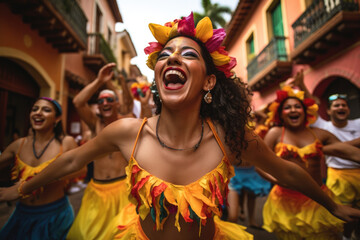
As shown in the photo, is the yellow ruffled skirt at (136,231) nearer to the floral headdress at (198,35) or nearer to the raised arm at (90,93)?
the floral headdress at (198,35)

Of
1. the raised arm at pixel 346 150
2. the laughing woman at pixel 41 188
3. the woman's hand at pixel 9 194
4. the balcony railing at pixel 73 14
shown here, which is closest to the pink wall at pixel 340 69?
the raised arm at pixel 346 150

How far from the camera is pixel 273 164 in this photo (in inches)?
65.9

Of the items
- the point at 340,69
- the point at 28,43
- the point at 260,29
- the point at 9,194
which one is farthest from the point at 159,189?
the point at 260,29

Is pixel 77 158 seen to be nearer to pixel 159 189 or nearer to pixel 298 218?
pixel 159 189

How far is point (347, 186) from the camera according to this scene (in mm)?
3641

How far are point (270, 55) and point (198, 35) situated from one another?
30.4 feet

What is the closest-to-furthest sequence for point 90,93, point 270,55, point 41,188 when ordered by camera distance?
1. point 41,188
2. point 90,93
3. point 270,55

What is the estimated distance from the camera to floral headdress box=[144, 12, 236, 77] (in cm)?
167

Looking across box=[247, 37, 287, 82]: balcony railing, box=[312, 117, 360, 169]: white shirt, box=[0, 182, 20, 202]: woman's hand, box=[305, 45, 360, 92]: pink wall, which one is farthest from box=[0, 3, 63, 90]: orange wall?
box=[305, 45, 360, 92]: pink wall

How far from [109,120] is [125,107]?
875 millimetres

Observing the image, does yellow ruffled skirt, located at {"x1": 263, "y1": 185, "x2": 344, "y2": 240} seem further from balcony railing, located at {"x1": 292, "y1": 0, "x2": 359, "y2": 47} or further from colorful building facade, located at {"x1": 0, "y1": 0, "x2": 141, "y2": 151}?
colorful building facade, located at {"x1": 0, "y1": 0, "x2": 141, "y2": 151}

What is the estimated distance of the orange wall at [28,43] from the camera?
Answer: 17.7 feet

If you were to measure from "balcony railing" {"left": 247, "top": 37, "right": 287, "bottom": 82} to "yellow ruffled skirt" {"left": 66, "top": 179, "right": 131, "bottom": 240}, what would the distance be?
872cm

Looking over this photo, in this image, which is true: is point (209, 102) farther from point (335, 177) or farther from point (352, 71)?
point (352, 71)
